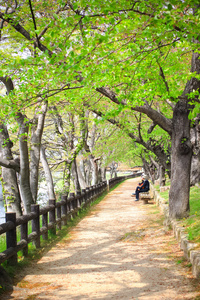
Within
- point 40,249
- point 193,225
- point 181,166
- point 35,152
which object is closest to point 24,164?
point 35,152

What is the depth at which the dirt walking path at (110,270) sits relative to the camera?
4816mm

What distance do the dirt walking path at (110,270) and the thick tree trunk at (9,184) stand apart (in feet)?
7.06

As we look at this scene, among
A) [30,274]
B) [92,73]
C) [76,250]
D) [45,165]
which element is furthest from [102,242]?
[45,165]

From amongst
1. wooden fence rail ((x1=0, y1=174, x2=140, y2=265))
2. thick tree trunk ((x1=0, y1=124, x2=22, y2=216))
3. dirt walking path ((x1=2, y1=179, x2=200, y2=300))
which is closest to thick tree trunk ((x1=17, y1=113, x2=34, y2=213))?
thick tree trunk ((x1=0, y1=124, x2=22, y2=216))

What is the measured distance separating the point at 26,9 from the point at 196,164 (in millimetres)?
11531

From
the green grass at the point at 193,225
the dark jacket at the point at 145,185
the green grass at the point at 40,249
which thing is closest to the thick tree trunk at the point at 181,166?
the green grass at the point at 193,225

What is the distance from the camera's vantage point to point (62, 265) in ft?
21.5

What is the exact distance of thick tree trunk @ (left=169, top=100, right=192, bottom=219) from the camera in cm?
875

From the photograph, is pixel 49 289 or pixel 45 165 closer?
pixel 49 289

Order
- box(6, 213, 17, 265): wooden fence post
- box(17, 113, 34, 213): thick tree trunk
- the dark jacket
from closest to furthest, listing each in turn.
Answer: box(6, 213, 17, 265): wooden fence post → box(17, 113, 34, 213): thick tree trunk → the dark jacket

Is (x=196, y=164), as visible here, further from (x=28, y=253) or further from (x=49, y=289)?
(x=49, y=289)

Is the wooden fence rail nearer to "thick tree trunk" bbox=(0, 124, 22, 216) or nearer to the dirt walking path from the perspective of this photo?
the dirt walking path

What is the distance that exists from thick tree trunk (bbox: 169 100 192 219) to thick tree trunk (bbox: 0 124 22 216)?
5107 millimetres

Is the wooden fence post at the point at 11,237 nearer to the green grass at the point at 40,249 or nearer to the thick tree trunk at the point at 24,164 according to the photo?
the green grass at the point at 40,249
